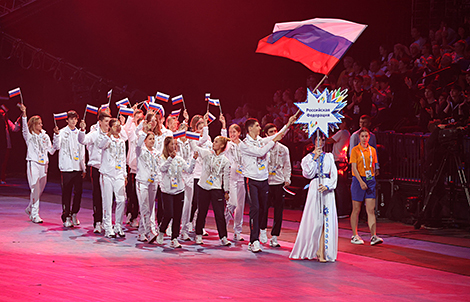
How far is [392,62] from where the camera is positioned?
13.6m

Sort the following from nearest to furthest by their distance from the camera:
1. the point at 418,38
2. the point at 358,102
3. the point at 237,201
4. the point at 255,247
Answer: the point at 255,247
the point at 237,201
the point at 358,102
the point at 418,38

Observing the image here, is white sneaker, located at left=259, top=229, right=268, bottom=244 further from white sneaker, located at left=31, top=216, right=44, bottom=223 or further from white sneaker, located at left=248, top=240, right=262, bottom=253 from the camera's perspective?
white sneaker, located at left=31, top=216, right=44, bottom=223

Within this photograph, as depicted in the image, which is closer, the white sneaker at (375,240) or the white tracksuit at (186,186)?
the white sneaker at (375,240)

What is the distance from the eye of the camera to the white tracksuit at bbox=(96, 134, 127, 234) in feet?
30.5

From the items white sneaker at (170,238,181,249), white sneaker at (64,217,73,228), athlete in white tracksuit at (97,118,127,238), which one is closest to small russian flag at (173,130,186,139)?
athlete in white tracksuit at (97,118,127,238)

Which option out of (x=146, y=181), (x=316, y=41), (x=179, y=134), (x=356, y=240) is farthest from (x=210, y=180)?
(x=316, y=41)

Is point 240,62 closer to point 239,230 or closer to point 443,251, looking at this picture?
point 239,230

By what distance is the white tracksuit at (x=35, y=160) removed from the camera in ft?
35.0

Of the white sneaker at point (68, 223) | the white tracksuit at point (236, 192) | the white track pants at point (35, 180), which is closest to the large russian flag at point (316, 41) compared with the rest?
the white tracksuit at point (236, 192)

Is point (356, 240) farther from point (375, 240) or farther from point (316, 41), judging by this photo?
point (316, 41)

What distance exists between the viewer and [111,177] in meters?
9.35

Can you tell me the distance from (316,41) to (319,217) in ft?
10.0

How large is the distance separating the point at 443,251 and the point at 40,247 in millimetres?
6396

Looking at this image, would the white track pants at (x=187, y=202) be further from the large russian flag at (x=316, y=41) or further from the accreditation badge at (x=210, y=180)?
the large russian flag at (x=316, y=41)
